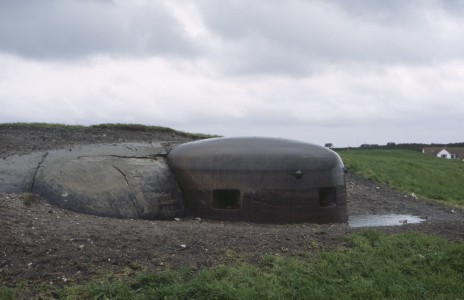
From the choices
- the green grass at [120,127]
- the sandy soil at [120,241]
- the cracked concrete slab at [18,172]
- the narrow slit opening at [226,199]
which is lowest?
the sandy soil at [120,241]

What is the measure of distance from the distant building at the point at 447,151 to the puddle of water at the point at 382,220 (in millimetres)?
58932

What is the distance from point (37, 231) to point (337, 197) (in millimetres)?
5264

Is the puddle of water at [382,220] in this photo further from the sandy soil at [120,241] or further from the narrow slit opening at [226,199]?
the narrow slit opening at [226,199]

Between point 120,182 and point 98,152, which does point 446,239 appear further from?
point 98,152

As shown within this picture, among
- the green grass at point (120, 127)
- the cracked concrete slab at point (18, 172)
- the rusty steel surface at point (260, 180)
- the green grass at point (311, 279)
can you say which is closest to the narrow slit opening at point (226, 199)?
the rusty steel surface at point (260, 180)

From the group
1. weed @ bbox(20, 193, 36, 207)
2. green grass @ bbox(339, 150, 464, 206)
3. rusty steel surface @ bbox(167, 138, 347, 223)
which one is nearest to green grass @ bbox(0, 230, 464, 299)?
rusty steel surface @ bbox(167, 138, 347, 223)

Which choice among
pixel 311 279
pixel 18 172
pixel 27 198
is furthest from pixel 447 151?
pixel 311 279

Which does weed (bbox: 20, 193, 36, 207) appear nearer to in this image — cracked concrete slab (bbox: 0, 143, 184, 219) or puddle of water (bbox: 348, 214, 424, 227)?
cracked concrete slab (bbox: 0, 143, 184, 219)

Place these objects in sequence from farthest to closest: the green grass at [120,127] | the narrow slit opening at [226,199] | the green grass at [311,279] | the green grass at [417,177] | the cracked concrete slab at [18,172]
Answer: the green grass at [417,177]
the green grass at [120,127]
the narrow slit opening at [226,199]
the cracked concrete slab at [18,172]
the green grass at [311,279]

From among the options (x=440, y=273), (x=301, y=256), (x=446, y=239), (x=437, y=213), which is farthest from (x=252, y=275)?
(x=437, y=213)

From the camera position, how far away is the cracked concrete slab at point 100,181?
8.98 m

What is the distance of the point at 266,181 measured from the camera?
9578mm

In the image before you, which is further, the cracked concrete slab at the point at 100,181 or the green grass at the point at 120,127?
the green grass at the point at 120,127

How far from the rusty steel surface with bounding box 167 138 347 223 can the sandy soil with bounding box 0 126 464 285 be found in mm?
322
